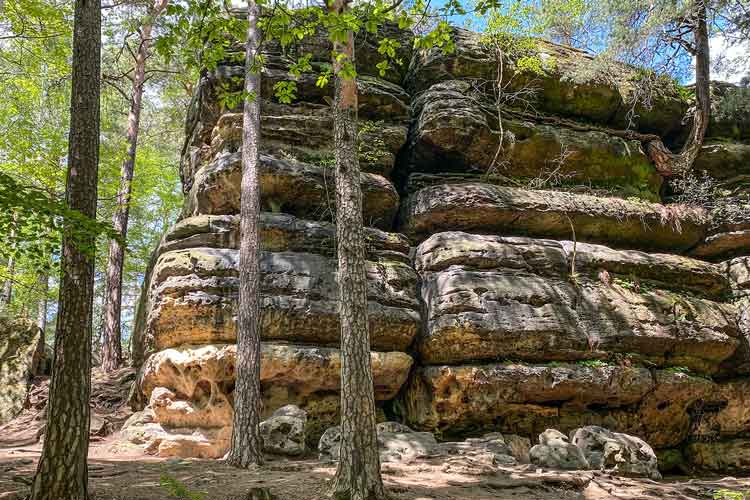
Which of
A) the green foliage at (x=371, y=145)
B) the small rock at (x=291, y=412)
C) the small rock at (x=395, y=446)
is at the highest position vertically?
the green foliage at (x=371, y=145)

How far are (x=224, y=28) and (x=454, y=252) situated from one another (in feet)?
26.7

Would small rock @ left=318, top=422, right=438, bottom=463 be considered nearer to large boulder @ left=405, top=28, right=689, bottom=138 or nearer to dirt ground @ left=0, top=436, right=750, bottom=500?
dirt ground @ left=0, top=436, right=750, bottom=500

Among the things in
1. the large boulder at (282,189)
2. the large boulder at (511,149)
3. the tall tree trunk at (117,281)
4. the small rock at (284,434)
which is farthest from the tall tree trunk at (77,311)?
the large boulder at (511,149)

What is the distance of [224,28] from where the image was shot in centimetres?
652

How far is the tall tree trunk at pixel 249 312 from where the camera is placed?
345 inches

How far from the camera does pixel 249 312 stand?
9625 mm

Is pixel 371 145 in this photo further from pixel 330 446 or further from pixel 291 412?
pixel 330 446

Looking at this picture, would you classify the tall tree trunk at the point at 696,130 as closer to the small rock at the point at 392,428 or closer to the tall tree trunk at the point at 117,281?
the small rock at the point at 392,428

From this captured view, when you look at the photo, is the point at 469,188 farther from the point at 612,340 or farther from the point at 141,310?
the point at 141,310

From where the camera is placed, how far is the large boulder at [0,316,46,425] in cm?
1274

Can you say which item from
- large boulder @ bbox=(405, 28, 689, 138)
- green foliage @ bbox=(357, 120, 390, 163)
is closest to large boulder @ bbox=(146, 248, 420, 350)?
green foliage @ bbox=(357, 120, 390, 163)

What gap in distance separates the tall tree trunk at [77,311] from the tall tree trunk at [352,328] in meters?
2.95

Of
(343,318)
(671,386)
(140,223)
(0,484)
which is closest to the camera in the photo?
(0,484)

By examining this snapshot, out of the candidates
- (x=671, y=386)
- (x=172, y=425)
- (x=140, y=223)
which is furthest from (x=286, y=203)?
(x=140, y=223)
